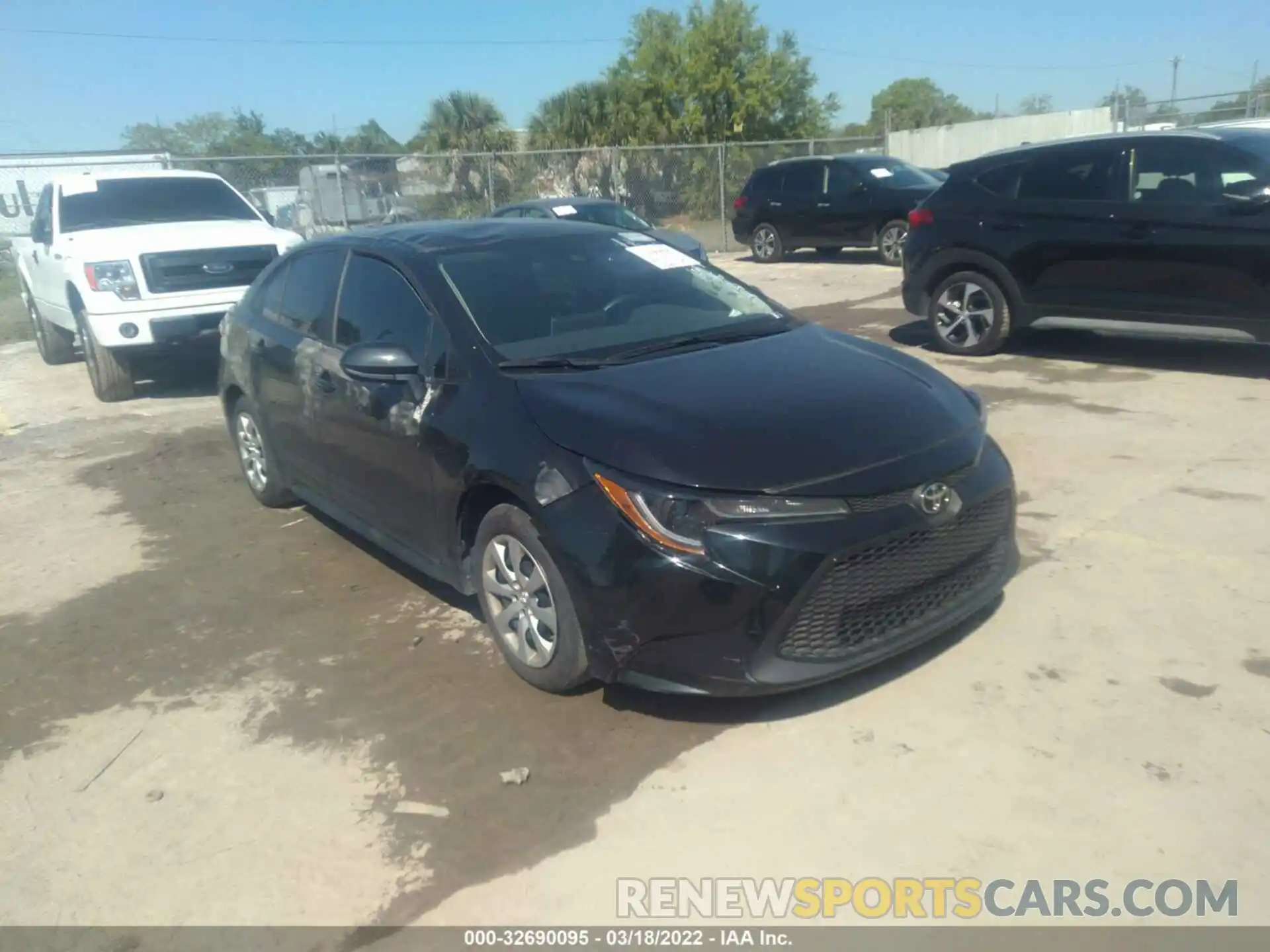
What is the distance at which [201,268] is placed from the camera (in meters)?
9.27

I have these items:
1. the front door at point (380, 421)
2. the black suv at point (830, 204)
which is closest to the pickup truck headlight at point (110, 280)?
the front door at point (380, 421)

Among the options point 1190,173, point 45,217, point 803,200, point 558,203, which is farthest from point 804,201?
point 45,217

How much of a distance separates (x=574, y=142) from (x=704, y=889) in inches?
1343

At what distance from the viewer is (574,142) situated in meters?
34.7

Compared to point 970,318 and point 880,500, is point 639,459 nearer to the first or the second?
point 880,500

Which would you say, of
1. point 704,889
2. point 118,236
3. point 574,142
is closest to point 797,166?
point 118,236

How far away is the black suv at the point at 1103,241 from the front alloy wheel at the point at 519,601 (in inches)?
236

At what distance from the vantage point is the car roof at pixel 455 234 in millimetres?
4734

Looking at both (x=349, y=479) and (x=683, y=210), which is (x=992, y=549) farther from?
(x=683, y=210)

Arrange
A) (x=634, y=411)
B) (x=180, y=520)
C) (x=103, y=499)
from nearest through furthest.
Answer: (x=634, y=411), (x=180, y=520), (x=103, y=499)

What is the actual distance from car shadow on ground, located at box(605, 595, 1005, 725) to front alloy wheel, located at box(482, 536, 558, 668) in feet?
1.06

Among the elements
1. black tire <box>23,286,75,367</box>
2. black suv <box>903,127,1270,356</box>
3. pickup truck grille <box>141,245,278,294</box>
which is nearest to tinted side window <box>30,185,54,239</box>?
black tire <box>23,286,75,367</box>

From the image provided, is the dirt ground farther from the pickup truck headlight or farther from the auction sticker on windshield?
the pickup truck headlight

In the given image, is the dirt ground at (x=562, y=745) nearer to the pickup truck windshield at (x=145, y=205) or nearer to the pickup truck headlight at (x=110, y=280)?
the pickup truck headlight at (x=110, y=280)
